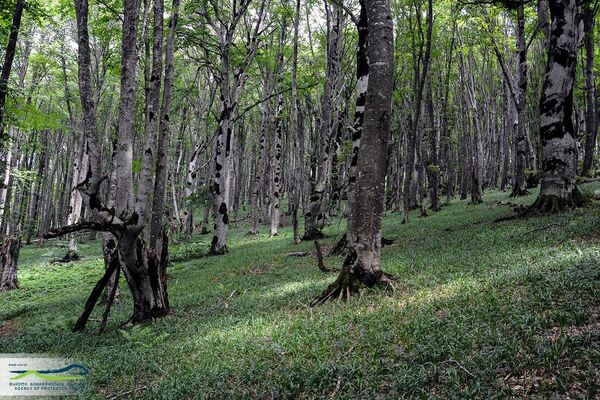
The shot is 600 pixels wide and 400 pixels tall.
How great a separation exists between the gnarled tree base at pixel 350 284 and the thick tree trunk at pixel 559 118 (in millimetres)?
6128

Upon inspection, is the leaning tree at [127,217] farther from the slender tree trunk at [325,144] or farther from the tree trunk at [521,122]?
the tree trunk at [521,122]

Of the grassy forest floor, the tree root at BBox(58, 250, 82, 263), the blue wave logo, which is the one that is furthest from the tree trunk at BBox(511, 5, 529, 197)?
the tree root at BBox(58, 250, 82, 263)

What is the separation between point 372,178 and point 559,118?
6987 millimetres

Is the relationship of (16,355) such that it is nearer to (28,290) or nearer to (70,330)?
(70,330)

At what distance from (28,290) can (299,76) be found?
19.1m

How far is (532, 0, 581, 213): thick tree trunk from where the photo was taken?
998 cm

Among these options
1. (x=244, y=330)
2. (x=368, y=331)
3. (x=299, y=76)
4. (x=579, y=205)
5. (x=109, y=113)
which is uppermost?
(x=299, y=76)

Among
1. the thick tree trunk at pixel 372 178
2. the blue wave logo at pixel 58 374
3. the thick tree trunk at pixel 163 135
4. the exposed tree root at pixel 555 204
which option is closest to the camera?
the blue wave logo at pixel 58 374

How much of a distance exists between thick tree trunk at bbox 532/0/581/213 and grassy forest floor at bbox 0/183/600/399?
2.80ft

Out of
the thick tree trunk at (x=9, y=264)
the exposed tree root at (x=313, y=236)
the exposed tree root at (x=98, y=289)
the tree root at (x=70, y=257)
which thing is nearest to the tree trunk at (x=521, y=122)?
Answer: the exposed tree root at (x=313, y=236)

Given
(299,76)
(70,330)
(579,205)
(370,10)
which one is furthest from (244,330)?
(299,76)

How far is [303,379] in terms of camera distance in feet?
12.4

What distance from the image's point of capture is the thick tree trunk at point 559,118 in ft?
32.8

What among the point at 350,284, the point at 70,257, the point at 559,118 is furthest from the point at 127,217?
the point at 70,257
